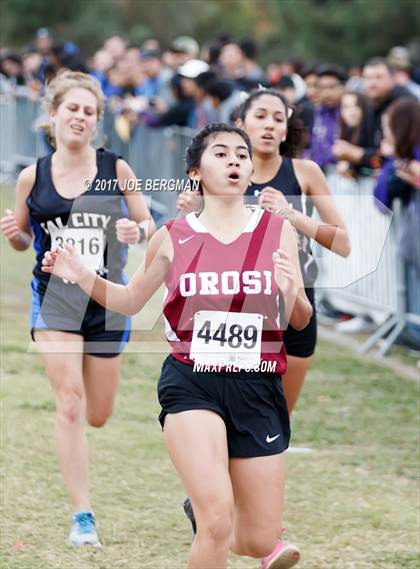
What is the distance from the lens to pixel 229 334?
466 cm

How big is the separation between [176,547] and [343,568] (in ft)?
2.67

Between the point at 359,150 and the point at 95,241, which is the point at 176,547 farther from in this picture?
the point at 359,150

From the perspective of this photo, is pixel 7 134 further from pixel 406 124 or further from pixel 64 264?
pixel 64 264

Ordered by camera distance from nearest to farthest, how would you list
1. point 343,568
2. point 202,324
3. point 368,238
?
point 202,324 → point 343,568 → point 368,238

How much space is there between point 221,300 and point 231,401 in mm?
377

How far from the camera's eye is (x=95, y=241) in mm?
6191

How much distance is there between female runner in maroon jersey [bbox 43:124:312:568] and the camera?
4617mm

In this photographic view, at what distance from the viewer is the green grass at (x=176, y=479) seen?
579 centimetres

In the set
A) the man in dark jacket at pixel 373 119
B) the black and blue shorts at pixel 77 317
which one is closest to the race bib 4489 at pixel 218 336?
the black and blue shorts at pixel 77 317

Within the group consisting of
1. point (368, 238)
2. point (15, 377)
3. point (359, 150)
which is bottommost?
point (15, 377)

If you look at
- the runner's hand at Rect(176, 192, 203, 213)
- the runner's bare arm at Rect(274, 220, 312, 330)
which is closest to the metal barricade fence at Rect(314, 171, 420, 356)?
the runner's hand at Rect(176, 192, 203, 213)

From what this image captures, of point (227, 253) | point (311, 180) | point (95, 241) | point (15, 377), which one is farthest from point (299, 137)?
point (15, 377)

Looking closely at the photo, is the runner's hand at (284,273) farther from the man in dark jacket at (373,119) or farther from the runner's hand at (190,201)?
the man in dark jacket at (373,119)

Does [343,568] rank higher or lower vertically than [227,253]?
lower
